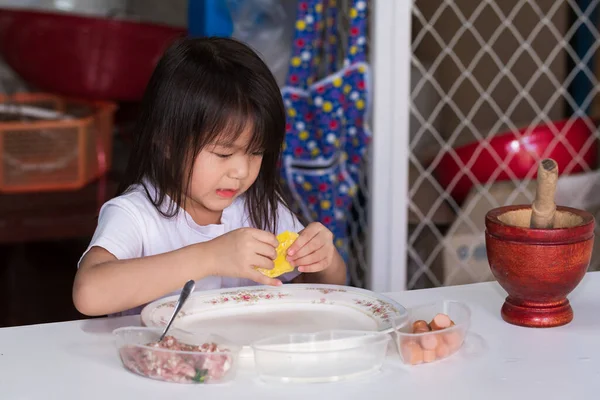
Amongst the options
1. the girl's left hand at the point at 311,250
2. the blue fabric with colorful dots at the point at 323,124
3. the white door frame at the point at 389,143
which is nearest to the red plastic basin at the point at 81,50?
the blue fabric with colorful dots at the point at 323,124

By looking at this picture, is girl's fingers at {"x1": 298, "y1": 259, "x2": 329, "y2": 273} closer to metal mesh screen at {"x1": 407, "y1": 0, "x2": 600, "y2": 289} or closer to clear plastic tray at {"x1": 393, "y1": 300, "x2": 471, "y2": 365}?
clear plastic tray at {"x1": 393, "y1": 300, "x2": 471, "y2": 365}

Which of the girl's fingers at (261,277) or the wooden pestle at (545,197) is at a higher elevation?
the wooden pestle at (545,197)

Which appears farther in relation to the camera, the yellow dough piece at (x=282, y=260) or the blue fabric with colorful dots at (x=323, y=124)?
the blue fabric with colorful dots at (x=323, y=124)

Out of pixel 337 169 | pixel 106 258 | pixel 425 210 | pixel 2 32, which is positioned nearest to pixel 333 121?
pixel 337 169

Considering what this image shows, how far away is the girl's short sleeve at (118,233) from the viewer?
4.09 feet

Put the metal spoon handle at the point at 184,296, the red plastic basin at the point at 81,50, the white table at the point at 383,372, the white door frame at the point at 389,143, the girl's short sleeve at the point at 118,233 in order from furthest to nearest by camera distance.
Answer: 1. the red plastic basin at the point at 81,50
2. the white door frame at the point at 389,143
3. the girl's short sleeve at the point at 118,233
4. the metal spoon handle at the point at 184,296
5. the white table at the point at 383,372

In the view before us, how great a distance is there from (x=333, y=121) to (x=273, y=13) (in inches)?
16.6

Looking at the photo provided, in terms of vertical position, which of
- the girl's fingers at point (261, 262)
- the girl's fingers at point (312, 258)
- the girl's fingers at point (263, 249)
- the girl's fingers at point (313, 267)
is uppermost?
the girl's fingers at point (263, 249)

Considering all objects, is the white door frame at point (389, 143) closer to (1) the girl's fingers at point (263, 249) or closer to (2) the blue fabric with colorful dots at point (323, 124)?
(2) the blue fabric with colorful dots at point (323, 124)

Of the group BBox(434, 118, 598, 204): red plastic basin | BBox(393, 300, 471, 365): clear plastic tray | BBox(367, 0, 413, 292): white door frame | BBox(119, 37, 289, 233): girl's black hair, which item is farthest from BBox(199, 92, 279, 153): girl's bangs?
BBox(434, 118, 598, 204): red plastic basin

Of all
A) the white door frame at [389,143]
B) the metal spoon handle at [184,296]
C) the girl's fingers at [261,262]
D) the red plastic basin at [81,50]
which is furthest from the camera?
the red plastic basin at [81,50]

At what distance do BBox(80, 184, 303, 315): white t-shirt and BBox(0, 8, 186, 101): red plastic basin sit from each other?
162cm

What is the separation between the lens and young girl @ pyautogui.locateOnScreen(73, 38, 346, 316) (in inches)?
44.9

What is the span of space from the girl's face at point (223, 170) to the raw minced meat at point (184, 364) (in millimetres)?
406
